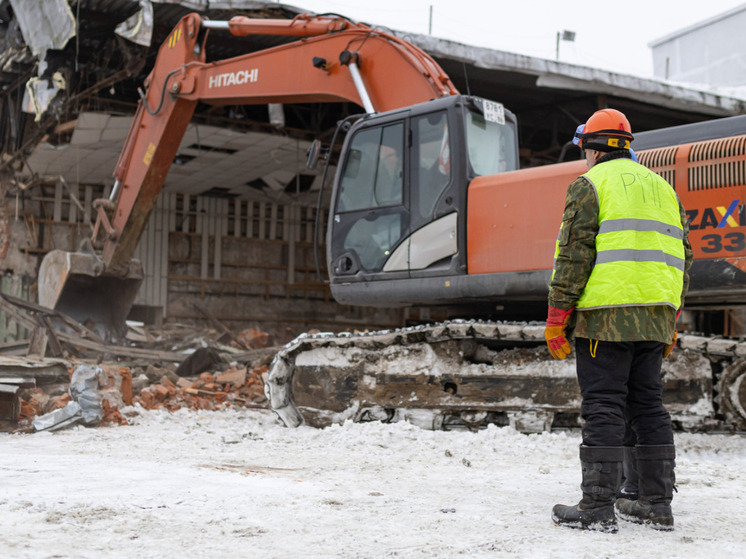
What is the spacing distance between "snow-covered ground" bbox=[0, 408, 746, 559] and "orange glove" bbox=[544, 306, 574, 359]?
0.74 m

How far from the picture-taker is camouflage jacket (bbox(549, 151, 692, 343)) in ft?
11.2

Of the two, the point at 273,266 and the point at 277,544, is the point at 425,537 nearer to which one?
the point at 277,544

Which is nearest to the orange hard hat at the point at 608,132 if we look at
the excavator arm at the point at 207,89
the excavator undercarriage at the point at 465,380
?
the excavator undercarriage at the point at 465,380

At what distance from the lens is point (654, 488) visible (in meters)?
3.47

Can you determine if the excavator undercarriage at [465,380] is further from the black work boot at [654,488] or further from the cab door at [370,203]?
the black work boot at [654,488]

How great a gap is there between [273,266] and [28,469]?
1720 centimetres

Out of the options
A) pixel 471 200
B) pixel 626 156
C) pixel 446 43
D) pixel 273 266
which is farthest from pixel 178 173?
pixel 626 156

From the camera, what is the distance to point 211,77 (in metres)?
9.58

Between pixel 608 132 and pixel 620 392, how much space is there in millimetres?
1181

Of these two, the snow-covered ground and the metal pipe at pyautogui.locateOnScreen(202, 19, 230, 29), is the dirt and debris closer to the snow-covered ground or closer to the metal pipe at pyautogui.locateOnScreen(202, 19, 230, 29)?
the snow-covered ground

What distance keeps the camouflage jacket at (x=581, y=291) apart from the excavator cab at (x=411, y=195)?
105 inches

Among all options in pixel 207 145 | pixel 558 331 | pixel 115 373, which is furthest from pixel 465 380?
pixel 207 145

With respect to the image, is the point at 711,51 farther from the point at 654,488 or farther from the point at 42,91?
the point at 654,488

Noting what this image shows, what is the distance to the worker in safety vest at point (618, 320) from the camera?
341 cm
